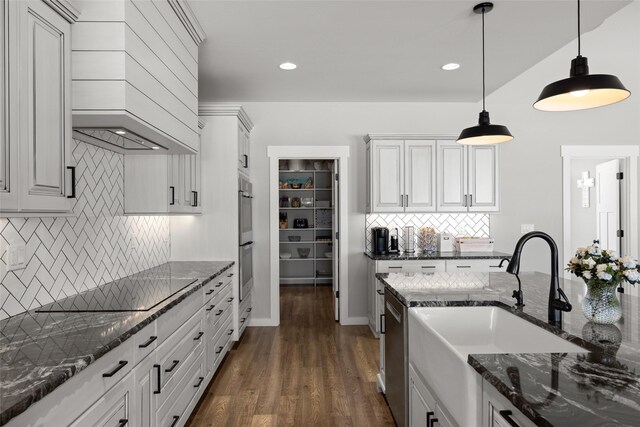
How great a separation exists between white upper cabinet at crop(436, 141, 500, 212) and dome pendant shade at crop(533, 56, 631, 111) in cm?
263

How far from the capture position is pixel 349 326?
4863mm

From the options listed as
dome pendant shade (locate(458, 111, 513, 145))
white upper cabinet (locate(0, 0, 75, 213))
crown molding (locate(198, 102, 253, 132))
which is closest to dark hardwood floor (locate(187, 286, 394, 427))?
white upper cabinet (locate(0, 0, 75, 213))

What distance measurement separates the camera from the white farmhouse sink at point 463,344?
1344mm

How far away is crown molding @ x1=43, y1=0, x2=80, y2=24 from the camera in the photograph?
5.27 feet

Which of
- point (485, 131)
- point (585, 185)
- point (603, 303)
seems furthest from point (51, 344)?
point (585, 185)

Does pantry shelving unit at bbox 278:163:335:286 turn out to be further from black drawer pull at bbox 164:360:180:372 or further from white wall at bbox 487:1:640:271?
black drawer pull at bbox 164:360:180:372

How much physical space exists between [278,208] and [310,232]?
Answer: 287 centimetres

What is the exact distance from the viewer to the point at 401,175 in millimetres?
4672

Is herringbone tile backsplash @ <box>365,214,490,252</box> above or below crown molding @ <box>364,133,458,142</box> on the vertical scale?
below

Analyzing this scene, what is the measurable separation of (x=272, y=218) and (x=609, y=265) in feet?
12.3

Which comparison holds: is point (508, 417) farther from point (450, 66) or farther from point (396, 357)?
point (450, 66)

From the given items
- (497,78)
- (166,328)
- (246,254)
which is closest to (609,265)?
(166,328)

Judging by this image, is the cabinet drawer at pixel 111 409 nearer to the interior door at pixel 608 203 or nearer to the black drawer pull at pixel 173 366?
the black drawer pull at pixel 173 366

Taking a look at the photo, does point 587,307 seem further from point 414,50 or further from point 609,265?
point 414,50
